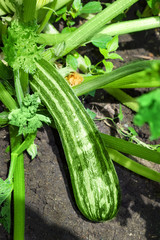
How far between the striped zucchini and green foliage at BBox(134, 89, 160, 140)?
1180mm

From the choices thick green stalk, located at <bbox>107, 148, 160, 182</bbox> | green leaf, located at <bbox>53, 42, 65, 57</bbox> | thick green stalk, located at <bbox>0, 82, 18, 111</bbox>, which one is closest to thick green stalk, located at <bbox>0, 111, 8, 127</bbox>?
thick green stalk, located at <bbox>0, 82, 18, 111</bbox>

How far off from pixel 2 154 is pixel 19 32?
774mm

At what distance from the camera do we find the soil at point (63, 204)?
1.91 meters

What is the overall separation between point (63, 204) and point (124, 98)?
921mm

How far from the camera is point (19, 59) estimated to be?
1.62 m

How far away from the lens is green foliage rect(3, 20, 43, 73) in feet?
5.26

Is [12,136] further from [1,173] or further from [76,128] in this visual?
[76,128]

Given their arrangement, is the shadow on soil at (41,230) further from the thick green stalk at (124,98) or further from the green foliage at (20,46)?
the thick green stalk at (124,98)

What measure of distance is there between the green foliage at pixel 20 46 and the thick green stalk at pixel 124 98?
2.95 ft

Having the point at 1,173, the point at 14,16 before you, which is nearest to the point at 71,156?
the point at 1,173

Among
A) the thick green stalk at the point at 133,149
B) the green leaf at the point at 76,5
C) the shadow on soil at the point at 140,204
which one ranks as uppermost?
→ the green leaf at the point at 76,5

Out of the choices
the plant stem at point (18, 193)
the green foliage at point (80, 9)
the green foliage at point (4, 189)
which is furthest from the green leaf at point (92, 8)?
the green foliage at point (4, 189)

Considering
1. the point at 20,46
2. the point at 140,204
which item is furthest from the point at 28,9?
the point at 140,204

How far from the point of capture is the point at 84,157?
1783 millimetres
